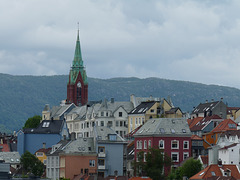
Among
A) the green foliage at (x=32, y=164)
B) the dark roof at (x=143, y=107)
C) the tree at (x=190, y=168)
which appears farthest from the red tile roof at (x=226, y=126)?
the green foliage at (x=32, y=164)

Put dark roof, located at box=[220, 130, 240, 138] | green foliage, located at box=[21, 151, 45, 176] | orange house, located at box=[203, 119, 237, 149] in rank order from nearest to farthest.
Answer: dark roof, located at box=[220, 130, 240, 138]
orange house, located at box=[203, 119, 237, 149]
green foliage, located at box=[21, 151, 45, 176]

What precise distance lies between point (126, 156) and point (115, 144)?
3926 mm

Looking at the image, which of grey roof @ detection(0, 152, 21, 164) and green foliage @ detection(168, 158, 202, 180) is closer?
green foliage @ detection(168, 158, 202, 180)

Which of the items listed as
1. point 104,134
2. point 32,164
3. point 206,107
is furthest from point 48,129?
point 104,134

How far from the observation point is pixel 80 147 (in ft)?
489

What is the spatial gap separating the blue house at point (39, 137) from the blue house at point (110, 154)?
118 ft

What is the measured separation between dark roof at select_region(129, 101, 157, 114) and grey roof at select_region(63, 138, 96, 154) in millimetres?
31479

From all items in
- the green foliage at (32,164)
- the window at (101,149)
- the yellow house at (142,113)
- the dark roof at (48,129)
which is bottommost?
the green foliage at (32,164)

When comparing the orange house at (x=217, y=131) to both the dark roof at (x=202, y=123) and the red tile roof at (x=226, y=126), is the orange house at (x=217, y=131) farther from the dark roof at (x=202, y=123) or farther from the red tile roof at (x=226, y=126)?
the dark roof at (x=202, y=123)

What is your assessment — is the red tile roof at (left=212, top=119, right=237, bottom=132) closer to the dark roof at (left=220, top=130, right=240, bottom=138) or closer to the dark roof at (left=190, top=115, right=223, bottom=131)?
the dark roof at (left=220, top=130, right=240, bottom=138)

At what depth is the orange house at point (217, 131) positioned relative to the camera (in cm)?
15177

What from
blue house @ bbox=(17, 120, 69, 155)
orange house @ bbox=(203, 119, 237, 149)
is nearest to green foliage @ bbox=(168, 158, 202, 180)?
orange house @ bbox=(203, 119, 237, 149)

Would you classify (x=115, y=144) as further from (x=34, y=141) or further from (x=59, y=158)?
(x=34, y=141)

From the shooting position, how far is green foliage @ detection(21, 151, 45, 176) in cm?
15900
